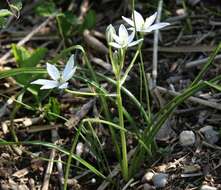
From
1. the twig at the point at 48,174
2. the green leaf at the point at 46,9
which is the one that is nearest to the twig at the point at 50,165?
the twig at the point at 48,174

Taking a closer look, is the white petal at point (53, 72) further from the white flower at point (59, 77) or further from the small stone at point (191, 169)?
the small stone at point (191, 169)

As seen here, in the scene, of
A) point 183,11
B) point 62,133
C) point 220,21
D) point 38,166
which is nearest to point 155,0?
point 183,11

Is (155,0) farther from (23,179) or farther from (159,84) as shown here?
(23,179)

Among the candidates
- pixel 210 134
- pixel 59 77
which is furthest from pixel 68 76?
pixel 210 134

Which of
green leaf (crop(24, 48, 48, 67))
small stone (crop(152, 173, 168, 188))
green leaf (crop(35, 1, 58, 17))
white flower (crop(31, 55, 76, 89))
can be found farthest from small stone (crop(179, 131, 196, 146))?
green leaf (crop(35, 1, 58, 17))

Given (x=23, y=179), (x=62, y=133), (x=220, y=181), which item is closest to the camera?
(x=220, y=181)

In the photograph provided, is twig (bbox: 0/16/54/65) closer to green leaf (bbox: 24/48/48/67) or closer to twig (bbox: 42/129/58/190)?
green leaf (bbox: 24/48/48/67)
